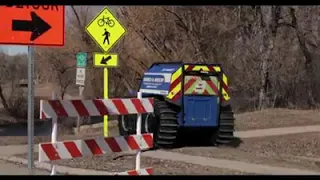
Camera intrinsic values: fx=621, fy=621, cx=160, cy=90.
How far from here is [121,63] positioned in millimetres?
34750

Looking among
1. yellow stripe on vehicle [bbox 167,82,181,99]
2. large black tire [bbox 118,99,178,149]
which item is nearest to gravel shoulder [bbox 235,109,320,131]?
large black tire [bbox 118,99,178,149]

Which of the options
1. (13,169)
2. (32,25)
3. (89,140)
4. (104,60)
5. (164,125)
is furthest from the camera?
(104,60)

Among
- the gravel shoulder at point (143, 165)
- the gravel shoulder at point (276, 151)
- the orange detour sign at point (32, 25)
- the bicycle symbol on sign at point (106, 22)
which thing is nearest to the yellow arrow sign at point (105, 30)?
the bicycle symbol on sign at point (106, 22)

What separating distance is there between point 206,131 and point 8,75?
3597 centimetres

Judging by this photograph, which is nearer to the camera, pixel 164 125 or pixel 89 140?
pixel 89 140

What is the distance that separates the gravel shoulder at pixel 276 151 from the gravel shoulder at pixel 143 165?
63.6 inches

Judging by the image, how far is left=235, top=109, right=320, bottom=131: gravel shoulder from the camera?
21.2 m

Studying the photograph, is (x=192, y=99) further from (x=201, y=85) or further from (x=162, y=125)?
(x=162, y=125)

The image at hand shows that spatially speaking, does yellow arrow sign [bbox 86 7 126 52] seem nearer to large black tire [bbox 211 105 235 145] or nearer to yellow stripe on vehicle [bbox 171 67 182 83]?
yellow stripe on vehicle [bbox 171 67 182 83]

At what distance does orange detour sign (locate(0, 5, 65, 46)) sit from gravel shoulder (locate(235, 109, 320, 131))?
500 inches

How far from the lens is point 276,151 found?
1559 cm

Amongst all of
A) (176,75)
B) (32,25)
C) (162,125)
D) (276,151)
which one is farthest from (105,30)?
(32,25)

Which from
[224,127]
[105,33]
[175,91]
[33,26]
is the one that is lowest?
[224,127]

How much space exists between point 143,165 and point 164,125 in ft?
7.13
